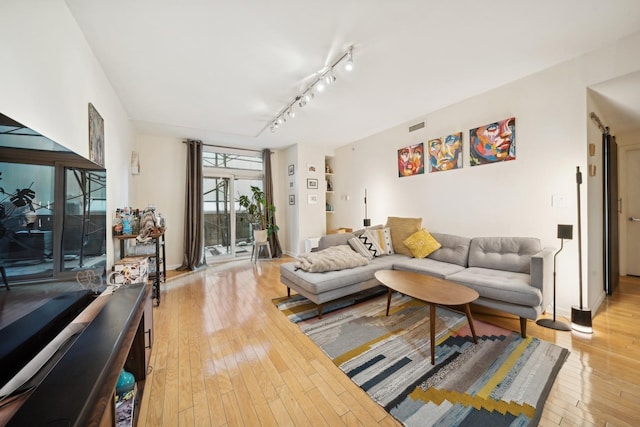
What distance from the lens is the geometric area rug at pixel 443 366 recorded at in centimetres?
136

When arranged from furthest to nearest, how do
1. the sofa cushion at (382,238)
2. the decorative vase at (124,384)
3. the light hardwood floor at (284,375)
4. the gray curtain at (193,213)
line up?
the gray curtain at (193,213), the sofa cushion at (382,238), the light hardwood floor at (284,375), the decorative vase at (124,384)

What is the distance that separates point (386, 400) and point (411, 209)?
3.07 metres

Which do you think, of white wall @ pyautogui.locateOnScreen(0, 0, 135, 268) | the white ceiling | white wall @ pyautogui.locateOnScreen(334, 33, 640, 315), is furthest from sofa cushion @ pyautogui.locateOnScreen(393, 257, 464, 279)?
white wall @ pyautogui.locateOnScreen(0, 0, 135, 268)

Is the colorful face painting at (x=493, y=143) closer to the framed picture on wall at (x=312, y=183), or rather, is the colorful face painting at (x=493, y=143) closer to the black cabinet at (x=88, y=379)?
the framed picture on wall at (x=312, y=183)

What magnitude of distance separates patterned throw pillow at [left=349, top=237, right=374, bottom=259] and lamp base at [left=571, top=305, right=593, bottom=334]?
80.2 inches

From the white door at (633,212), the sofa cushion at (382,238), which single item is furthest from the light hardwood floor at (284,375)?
the white door at (633,212)

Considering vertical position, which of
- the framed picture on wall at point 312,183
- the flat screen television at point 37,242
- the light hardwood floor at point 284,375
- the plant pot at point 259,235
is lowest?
the light hardwood floor at point 284,375

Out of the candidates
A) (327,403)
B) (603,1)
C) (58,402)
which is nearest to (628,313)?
(603,1)

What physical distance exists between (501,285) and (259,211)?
4522 mm

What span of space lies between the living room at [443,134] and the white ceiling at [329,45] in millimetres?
199

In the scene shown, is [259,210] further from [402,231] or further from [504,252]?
[504,252]

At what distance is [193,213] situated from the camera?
470 cm

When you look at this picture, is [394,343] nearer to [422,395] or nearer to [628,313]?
[422,395]

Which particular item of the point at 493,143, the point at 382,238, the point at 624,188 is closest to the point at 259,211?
the point at 382,238
